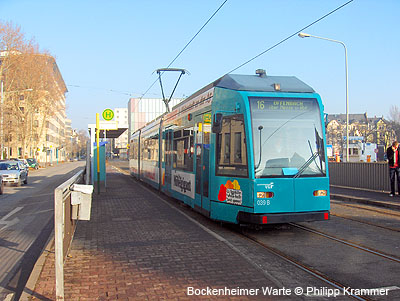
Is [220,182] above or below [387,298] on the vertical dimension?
above

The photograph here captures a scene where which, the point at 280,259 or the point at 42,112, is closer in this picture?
the point at 280,259

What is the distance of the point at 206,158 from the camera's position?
9.54 m

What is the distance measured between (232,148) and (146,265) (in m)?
3.24

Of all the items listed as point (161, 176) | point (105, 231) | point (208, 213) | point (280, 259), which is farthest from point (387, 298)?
point (161, 176)

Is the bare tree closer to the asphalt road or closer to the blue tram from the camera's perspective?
the asphalt road

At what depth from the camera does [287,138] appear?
8227 mm

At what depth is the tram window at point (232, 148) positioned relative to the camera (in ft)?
26.9

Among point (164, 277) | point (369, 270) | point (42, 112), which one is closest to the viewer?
point (164, 277)

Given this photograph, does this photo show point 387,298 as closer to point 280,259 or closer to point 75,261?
point 280,259

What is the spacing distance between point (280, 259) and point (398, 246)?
2.44 metres

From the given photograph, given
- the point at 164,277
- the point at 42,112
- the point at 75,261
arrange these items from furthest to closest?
the point at 42,112, the point at 75,261, the point at 164,277

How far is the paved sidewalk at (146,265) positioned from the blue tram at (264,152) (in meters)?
1.05

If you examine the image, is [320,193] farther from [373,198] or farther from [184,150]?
[373,198]

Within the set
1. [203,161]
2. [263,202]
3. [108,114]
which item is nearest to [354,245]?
[263,202]
